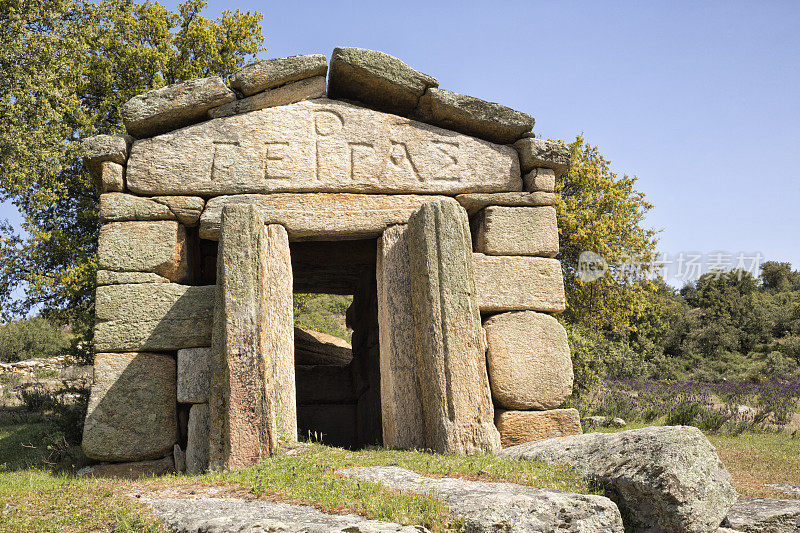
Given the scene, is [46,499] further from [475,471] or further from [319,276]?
[319,276]

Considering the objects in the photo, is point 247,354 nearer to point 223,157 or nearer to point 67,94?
point 223,157

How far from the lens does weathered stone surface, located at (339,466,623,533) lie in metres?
3.82

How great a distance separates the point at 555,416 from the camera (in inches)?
279

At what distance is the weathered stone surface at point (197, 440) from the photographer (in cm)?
634

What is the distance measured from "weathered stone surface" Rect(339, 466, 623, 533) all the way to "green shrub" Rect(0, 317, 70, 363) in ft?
70.8

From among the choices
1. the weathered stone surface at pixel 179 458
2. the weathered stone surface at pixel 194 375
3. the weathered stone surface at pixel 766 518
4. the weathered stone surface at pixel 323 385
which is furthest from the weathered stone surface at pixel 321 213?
the weathered stone surface at pixel 323 385

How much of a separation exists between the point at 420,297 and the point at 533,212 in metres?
2.12

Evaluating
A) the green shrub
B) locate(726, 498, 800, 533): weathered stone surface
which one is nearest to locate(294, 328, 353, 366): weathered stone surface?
locate(726, 498, 800, 533): weathered stone surface

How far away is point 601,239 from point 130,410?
12171 mm

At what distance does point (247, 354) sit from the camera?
593 cm

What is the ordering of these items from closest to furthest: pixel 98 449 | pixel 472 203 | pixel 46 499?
pixel 46 499, pixel 98 449, pixel 472 203

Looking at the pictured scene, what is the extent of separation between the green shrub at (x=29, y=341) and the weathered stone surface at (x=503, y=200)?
19222 mm

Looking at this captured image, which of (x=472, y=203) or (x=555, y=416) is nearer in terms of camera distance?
(x=555, y=416)

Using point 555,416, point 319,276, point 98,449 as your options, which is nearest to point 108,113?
point 319,276
